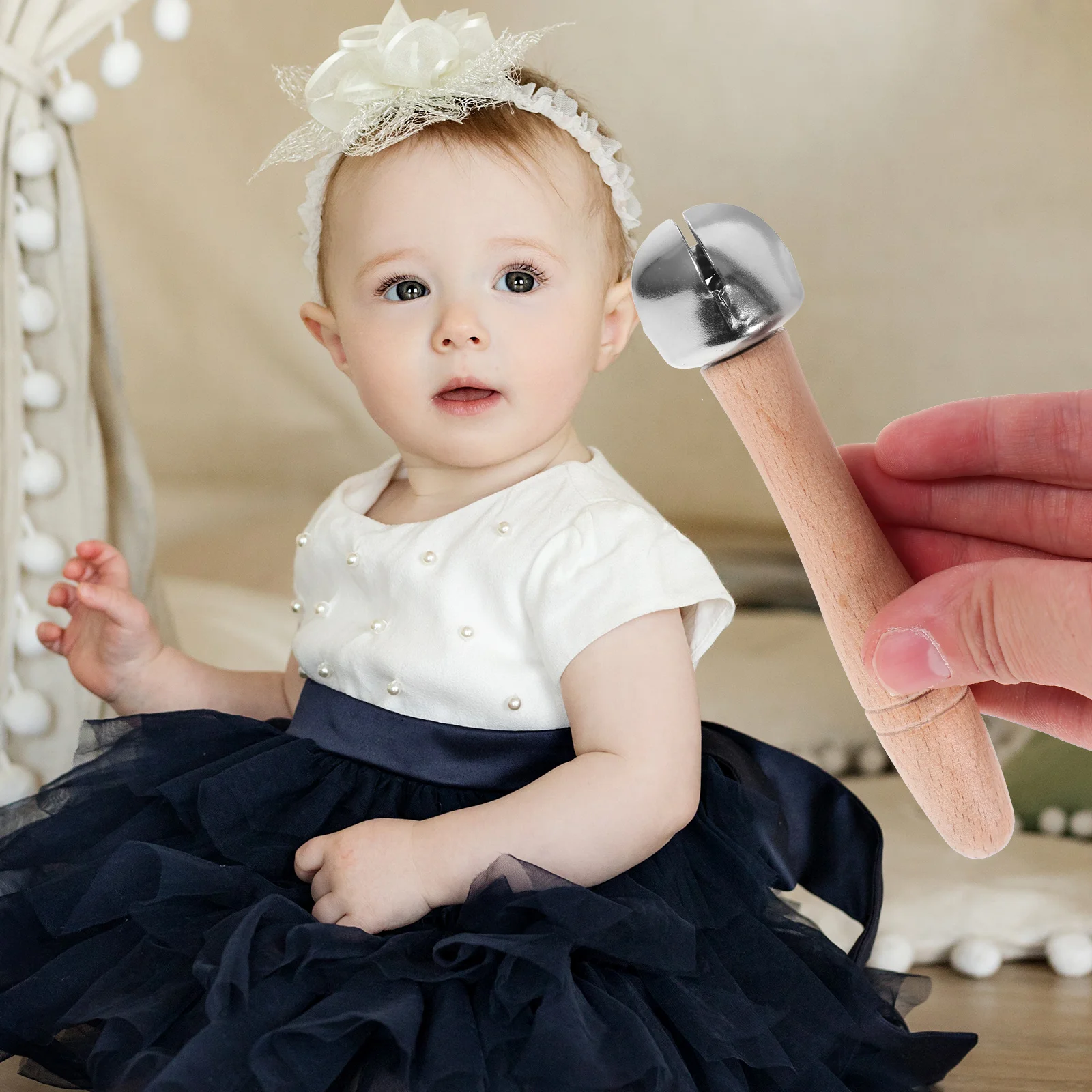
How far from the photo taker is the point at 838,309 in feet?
7.09

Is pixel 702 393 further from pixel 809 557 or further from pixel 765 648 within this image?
pixel 809 557

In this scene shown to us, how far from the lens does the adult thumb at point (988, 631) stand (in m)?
0.77

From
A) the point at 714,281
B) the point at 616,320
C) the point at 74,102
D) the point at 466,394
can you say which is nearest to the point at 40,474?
the point at 74,102

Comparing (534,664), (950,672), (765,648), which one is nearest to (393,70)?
(534,664)

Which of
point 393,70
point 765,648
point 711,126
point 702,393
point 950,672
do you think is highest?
point 711,126

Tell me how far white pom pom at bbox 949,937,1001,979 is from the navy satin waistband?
48cm

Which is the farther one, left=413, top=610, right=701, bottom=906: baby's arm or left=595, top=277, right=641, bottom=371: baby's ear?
left=595, top=277, right=641, bottom=371: baby's ear

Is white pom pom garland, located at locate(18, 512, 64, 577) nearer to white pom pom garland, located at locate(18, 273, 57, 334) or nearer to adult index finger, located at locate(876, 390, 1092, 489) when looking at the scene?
white pom pom garland, located at locate(18, 273, 57, 334)

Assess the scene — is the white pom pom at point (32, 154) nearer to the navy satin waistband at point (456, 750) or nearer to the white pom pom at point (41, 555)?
the white pom pom at point (41, 555)

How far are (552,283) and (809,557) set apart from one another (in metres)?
0.36

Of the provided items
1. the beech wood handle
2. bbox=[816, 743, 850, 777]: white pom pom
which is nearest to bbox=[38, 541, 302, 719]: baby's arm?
the beech wood handle

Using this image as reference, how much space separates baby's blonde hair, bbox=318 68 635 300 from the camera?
41.6 inches

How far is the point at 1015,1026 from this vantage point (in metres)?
1.11

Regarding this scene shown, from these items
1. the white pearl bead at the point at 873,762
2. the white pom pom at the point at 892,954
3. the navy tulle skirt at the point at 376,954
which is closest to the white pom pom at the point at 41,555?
the navy tulle skirt at the point at 376,954
